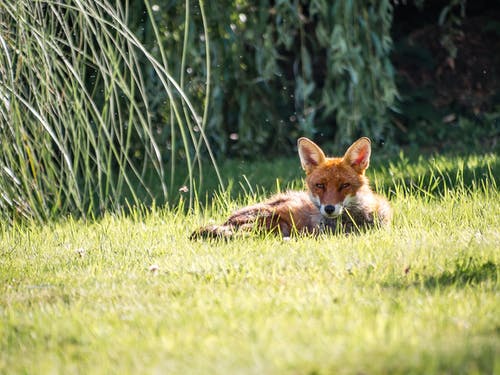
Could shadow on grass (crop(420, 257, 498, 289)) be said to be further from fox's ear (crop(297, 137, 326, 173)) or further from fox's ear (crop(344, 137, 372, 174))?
fox's ear (crop(297, 137, 326, 173))

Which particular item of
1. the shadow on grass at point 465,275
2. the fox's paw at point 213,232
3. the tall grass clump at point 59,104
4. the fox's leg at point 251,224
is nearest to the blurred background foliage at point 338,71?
the tall grass clump at point 59,104

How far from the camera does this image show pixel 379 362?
107 inches

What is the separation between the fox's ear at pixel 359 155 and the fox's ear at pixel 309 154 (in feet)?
0.57

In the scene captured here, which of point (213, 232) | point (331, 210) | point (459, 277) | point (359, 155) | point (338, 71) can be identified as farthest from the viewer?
point (338, 71)

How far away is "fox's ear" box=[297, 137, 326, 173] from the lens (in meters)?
5.42

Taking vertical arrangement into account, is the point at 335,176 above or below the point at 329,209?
above

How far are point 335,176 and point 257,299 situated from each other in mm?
1792

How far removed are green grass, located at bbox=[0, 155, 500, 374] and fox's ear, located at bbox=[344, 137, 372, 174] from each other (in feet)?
1.27

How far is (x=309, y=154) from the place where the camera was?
5477 mm

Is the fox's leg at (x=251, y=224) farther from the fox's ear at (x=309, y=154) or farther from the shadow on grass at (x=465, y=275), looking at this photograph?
the shadow on grass at (x=465, y=275)

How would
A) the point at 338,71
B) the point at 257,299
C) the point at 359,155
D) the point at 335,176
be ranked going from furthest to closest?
the point at 338,71 < the point at 359,155 < the point at 335,176 < the point at 257,299

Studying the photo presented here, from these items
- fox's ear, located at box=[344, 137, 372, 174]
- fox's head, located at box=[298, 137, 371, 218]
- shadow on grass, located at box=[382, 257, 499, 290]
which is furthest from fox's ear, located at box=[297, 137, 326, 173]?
shadow on grass, located at box=[382, 257, 499, 290]

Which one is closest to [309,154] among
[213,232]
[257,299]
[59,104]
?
[213,232]

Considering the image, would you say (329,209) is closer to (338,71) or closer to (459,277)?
(459,277)
